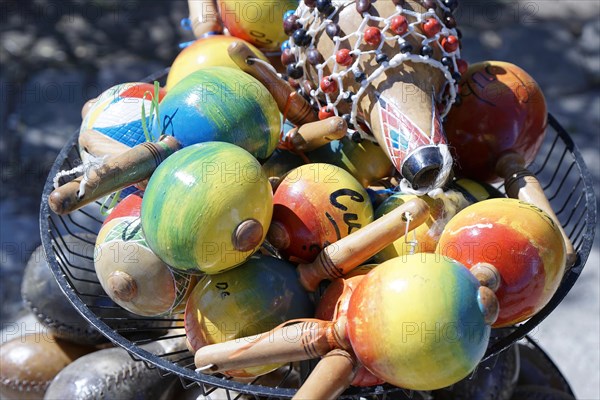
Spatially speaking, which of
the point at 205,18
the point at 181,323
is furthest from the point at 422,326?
the point at 205,18

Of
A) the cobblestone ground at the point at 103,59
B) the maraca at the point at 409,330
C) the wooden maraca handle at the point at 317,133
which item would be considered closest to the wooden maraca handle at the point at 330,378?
the maraca at the point at 409,330

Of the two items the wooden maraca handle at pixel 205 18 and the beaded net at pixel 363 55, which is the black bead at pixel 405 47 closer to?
the beaded net at pixel 363 55

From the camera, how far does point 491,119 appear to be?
1241mm

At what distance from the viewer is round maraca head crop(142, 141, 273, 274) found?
97cm

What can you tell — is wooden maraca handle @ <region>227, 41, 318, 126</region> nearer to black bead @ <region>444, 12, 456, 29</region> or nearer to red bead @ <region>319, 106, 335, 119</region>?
red bead @ <region>319, 106, 335, 119</region>

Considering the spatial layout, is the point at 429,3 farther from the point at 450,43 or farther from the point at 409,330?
the point at 409,330

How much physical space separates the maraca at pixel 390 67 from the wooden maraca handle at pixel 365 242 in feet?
0.30

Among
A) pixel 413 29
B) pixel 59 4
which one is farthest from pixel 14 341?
pixel 59 4

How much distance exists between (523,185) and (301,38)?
410 millimetres

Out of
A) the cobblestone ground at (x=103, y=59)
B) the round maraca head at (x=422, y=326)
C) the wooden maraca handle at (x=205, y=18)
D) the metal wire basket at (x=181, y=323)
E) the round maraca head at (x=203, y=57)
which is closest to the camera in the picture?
the round maraca head at (x=422, y=326)

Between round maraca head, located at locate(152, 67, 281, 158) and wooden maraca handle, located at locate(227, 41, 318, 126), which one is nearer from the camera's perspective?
round maraca head, located at locate(152, 67, 281, 158)

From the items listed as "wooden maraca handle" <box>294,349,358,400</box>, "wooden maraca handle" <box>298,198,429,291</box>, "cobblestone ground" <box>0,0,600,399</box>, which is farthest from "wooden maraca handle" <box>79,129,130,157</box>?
"cobblestone ground" <box>0,0,600,399</box>

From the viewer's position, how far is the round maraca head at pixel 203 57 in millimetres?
1291

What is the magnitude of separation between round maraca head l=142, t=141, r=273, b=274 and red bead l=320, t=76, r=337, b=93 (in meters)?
0.22
